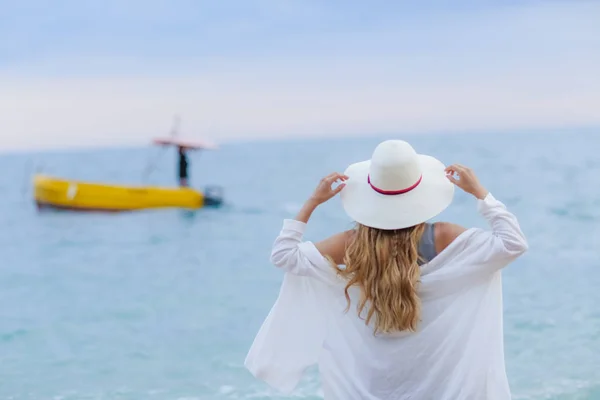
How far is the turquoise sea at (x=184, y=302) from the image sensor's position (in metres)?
6.55

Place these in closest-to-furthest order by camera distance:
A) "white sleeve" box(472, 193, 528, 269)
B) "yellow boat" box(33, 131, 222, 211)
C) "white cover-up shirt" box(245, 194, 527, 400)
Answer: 1. "white sleeve" box(472, 193, 528, 269)
2. "white cover-up shirt" box(245, 194, 527, 400)
3. "yellow boat" box(33, 131, 222, 211)

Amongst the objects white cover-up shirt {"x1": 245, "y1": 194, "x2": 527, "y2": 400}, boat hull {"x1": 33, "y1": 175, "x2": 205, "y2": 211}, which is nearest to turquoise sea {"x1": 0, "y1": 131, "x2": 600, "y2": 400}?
boat hull {"x1": 33, "y1": 175, "x2": 205, "y2": 211}

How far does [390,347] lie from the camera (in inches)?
99.1

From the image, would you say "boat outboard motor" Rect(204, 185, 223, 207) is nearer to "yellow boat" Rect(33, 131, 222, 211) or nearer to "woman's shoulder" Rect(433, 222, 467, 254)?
"yellow boat" Rect(33, 131, 222, 211)

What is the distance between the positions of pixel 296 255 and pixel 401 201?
34 cm

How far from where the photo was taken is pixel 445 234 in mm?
2459

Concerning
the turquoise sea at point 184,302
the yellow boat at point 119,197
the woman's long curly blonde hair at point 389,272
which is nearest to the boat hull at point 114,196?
the yellow boat at point 119,197

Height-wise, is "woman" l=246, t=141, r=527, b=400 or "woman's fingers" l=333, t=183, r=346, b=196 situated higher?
"woman's fingers" l=333, t=183, r=346, b=196

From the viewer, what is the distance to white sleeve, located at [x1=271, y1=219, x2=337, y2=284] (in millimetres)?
2518

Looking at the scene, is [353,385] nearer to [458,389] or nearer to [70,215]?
[458,389]

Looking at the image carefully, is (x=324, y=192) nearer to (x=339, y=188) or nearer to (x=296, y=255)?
(x=339, y=188)

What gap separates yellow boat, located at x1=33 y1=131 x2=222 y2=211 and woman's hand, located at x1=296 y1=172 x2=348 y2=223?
794 inches

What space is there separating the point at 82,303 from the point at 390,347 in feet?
32.1

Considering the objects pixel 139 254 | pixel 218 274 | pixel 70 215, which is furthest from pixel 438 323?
pixel 70 215
